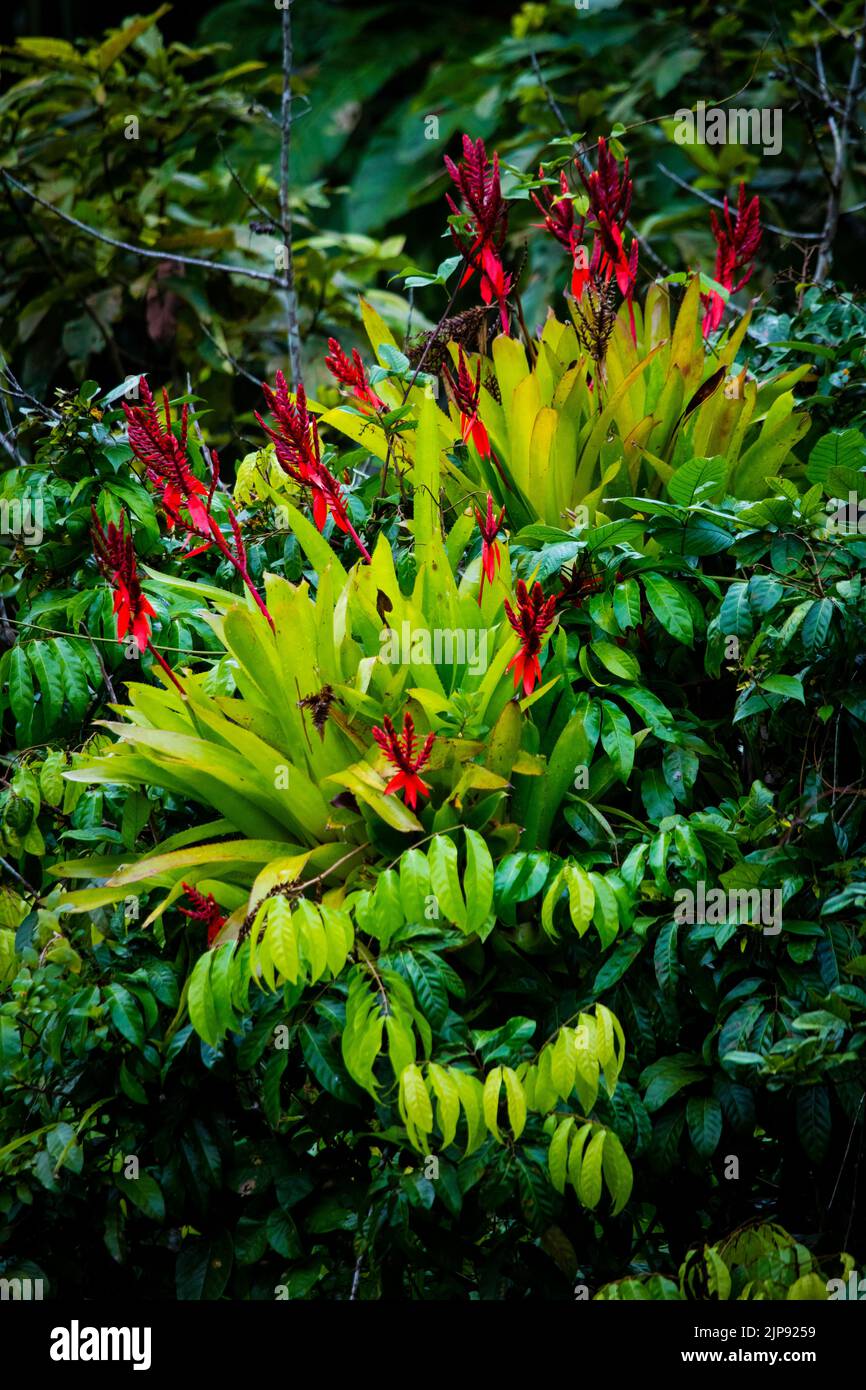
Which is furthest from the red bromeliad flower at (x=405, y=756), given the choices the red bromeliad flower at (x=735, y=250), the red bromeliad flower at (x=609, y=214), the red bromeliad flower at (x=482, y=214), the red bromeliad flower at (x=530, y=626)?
the red bromeliad flower at (x=735, y=250)

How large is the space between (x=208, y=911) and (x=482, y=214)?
4.92ft

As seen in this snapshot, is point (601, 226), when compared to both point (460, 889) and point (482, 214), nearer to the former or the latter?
point (482, 214)

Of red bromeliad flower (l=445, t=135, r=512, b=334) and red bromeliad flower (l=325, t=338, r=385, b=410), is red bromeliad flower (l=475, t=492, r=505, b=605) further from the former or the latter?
red bromeliad flower (l=445, t=135, r=512, b=334)

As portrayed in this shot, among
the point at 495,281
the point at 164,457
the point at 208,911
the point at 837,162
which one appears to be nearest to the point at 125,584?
the point at 164,457

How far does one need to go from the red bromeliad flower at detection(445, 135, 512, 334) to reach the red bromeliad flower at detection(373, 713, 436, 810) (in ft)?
3.67

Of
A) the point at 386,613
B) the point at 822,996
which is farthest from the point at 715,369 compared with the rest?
the point at 822,996

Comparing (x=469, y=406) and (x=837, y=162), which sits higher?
(x=837, y=162)

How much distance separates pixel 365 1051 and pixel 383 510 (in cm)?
148

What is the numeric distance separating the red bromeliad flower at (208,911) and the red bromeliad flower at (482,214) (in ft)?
4.52

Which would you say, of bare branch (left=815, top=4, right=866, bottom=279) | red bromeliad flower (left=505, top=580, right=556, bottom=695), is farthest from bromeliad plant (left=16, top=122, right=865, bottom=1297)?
bare branch (left=815, top=4, right=866, bottom=279)

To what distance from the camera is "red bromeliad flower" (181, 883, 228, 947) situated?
2.16 metres

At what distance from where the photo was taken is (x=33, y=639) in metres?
2.87

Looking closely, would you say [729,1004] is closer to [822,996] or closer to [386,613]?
[822,996]

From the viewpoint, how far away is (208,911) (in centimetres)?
217
